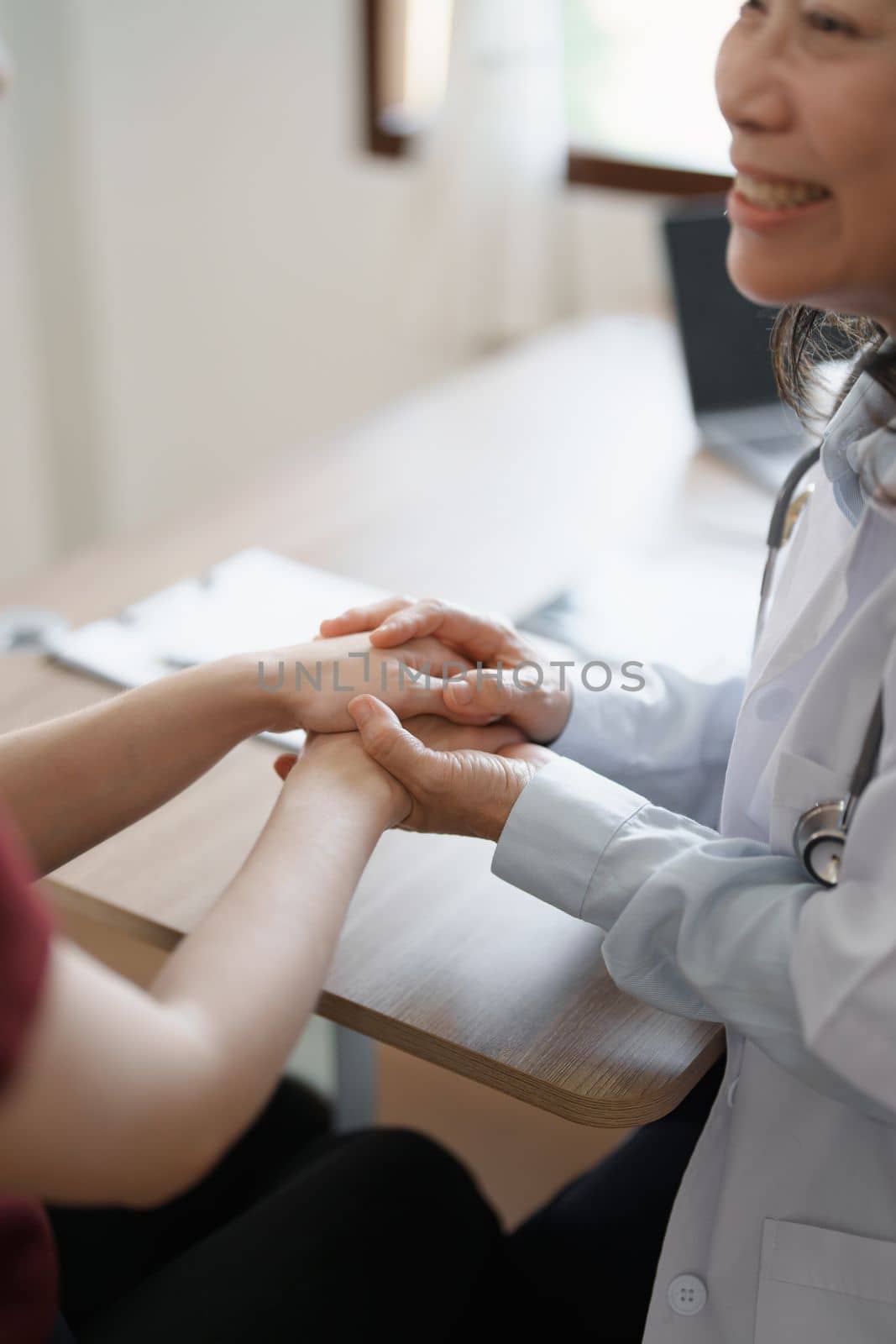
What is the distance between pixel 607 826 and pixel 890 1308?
326 mm

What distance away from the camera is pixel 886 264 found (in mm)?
792

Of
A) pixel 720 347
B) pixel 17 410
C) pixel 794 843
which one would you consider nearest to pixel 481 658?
pixel 794 843

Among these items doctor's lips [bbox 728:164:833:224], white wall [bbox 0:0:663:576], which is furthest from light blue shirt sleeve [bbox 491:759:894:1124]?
white wall [bbox 0:0:663:576]

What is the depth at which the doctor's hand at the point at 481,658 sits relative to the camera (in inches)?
42.3

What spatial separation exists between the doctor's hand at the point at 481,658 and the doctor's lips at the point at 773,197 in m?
0.40

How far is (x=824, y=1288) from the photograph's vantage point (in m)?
0.82

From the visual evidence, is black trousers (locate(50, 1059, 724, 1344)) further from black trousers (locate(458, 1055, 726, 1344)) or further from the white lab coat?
the white lab coat

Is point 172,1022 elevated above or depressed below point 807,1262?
above

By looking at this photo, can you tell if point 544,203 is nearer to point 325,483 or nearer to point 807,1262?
point 325,483

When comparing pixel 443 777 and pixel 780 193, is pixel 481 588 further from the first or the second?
pixel 780 193

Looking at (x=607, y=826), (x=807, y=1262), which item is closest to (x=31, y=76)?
(x=607, y=826)

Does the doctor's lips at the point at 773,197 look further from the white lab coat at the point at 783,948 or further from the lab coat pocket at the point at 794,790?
the lab coat pocket at the point at 794,790

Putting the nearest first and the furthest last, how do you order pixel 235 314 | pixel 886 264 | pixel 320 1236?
pixel 886 264, pixel 320 1236, pixel 235 314

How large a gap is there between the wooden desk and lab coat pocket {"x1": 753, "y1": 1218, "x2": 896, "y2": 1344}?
0.11 meters
